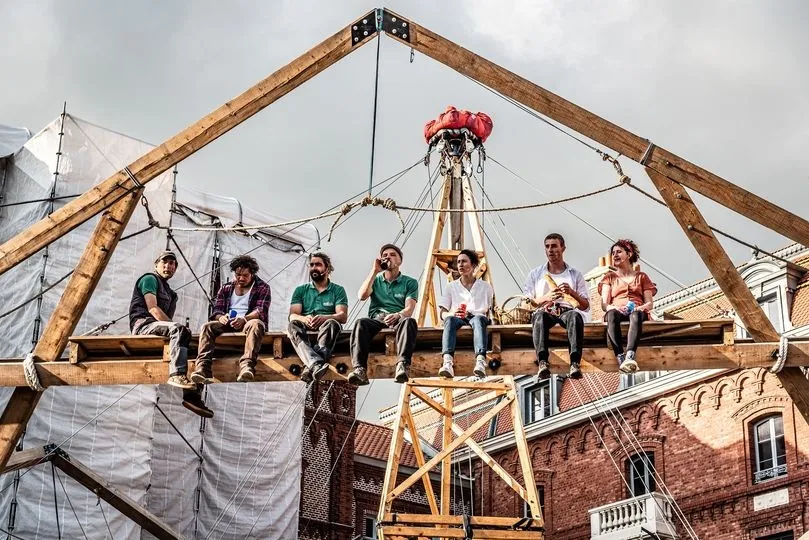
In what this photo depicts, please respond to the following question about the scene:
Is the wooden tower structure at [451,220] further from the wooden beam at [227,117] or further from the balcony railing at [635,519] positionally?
the balcony railing at [635,519]

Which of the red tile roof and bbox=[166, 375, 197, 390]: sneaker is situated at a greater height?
the red tile roof

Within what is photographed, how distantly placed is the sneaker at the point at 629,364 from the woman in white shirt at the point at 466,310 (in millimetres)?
1340

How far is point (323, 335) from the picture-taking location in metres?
13.0

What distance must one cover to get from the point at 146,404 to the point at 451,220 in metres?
5.85

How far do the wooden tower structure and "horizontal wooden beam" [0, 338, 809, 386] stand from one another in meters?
5.79

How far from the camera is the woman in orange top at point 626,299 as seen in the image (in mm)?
12773

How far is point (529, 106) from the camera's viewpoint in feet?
42.9

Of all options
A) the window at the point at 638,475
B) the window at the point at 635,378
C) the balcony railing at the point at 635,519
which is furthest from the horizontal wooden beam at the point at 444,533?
the window at the point at 635,378

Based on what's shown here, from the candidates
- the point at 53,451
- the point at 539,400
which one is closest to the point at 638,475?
the point at 539,400

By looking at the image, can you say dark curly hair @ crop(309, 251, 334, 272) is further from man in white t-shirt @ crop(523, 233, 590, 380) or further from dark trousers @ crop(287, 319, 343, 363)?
man in white t-shirt @ crop(523, 233, 590, 380)

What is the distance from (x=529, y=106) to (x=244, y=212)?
1220 cm

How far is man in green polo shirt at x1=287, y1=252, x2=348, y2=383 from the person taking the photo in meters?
12.8

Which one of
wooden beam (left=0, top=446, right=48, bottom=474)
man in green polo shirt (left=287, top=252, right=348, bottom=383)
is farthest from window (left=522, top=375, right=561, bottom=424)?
man in green polo shirt (left=287, top=252, right=348, bottom=383)

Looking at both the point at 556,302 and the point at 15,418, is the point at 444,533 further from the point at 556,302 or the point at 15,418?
the point at 15,418
